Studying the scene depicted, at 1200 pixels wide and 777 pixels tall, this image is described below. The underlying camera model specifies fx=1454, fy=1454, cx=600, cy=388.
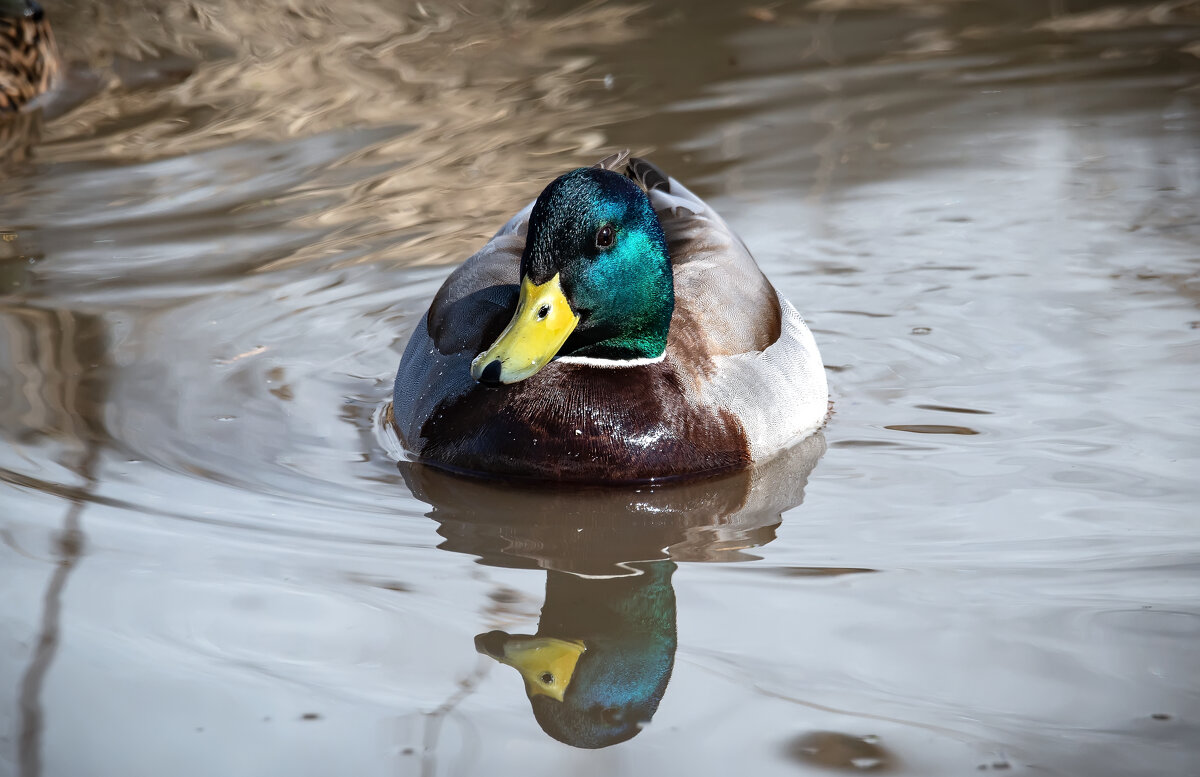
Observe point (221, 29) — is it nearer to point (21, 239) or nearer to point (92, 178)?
point (92, 178)

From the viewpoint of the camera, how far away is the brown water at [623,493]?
312cm

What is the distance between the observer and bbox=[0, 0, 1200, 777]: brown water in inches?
123

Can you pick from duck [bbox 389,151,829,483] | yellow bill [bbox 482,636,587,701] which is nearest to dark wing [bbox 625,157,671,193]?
duck [bbox 389,151,829,483]

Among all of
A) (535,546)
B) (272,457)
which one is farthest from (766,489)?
(272,457)

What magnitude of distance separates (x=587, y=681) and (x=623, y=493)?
1.12m

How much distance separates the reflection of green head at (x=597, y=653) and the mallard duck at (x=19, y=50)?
20.4 feet

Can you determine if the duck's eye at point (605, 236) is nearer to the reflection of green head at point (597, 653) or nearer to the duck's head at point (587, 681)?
the reflection of green head at point (597, 653)

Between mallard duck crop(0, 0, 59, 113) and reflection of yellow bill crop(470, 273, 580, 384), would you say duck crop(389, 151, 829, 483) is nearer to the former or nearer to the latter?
reflection of yellow bill crop(470, 273, 580, 384)

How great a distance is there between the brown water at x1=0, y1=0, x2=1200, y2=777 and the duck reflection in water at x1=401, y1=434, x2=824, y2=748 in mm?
21

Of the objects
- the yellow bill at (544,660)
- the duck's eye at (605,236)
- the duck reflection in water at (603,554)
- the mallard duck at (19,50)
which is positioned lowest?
the duck reflection in water at (603,554)

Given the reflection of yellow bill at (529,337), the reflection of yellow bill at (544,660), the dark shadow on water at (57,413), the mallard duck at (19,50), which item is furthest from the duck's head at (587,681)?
the mallard duck at (19,50)

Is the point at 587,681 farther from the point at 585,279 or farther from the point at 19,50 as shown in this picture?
the point at 19,50

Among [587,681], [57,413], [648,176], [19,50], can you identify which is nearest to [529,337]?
[587,681]

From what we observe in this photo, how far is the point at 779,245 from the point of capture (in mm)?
6461
